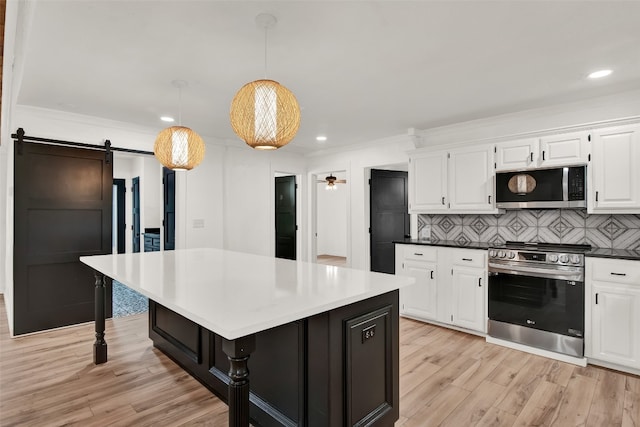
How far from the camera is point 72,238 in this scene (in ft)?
12.7

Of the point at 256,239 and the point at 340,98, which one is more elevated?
the point at 340,98

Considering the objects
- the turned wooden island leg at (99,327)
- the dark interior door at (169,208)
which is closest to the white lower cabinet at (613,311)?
the turned wooden island leg at (99,327)

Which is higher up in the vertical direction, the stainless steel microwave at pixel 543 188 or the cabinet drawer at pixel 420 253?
the stainless steel microwave at pixel 543 188

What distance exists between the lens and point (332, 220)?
9.79 metres

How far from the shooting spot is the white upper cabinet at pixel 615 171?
2.88m

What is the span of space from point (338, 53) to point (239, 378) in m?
2.08

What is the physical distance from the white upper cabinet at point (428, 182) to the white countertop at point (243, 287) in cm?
229

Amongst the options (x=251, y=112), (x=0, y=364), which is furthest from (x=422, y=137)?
(x=0, y=364)

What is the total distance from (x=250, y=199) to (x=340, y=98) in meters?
2.64

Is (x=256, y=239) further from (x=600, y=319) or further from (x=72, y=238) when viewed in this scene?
(x=600, y=319)

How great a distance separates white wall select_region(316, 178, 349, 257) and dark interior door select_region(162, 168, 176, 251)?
5.20 meters

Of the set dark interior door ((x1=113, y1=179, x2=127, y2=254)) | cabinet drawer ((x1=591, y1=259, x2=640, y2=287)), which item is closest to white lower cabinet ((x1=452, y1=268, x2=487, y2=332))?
cabinet drawer ((x1=591, y1=259, x2=640, y2=287))

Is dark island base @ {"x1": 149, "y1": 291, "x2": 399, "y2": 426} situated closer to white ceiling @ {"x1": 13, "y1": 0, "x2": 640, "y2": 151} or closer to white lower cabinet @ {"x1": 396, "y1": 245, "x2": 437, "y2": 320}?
white ceiling @ {"x1": 13, "y1": 0, "x2": 640, "y2": 151}

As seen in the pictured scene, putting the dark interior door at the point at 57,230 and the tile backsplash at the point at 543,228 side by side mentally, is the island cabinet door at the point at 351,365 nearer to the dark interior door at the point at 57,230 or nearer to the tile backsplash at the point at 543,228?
the tile backsplash at the point at 543,228
